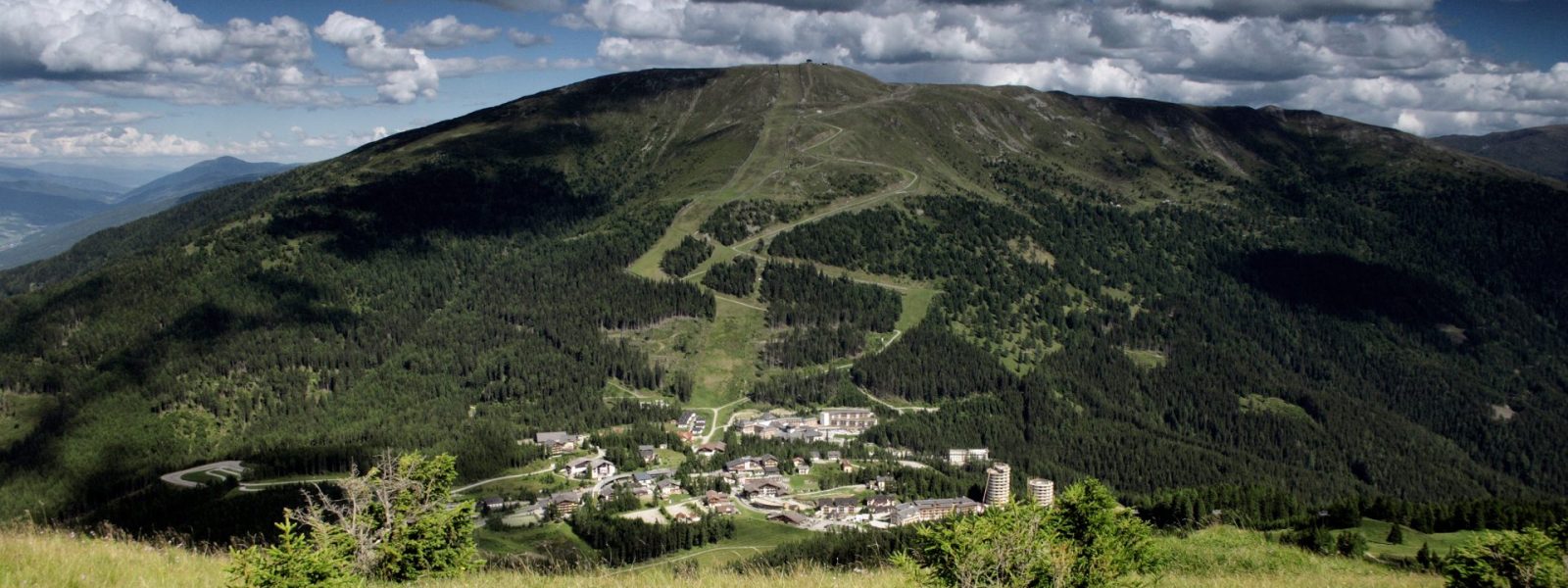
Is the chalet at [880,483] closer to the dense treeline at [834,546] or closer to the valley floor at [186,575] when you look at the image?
the dense treeline at [834,546]

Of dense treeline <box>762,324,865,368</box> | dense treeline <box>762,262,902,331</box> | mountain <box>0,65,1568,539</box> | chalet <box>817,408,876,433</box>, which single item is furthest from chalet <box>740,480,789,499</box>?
dense treeline <box>762,262,902,331</box>

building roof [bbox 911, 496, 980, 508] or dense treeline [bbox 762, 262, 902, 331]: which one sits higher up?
dense treeline [bbox 762, 262, 902, 331]

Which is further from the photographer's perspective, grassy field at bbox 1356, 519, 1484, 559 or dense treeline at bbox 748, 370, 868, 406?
dense treeline at bbox 748, 370, 868, 406

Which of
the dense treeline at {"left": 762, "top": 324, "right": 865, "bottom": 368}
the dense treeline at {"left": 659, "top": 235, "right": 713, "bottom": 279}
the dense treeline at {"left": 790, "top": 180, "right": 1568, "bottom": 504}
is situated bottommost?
the dense treeline at {"left": 790, "top": 180, "right": 1568, "bottom": 504}

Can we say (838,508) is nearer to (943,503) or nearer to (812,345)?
(943,503)

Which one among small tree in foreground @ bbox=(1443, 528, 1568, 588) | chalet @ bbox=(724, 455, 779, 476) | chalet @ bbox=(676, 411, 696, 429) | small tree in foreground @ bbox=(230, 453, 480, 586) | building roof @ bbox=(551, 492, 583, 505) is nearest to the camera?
small tree in foreground @ bbox=(230, 453, 480, 586)

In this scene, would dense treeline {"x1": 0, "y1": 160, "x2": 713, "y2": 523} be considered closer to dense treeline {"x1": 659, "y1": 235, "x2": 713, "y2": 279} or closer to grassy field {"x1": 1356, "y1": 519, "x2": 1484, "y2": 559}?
dense treeline {"x1": 659, "y1": 235, "x2": 713, "y2": 279}
